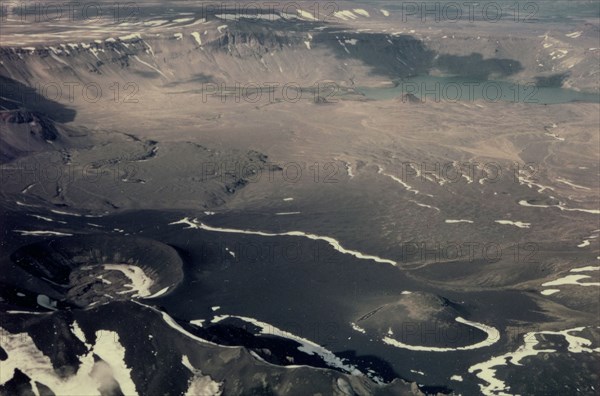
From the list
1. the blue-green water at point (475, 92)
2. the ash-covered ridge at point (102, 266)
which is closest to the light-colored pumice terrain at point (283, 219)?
the ash-covered ridge at point (102, 266)

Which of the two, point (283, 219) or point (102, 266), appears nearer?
point (102, 266)

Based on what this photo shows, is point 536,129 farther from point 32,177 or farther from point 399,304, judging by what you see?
point 32,177

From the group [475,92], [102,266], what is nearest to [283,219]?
[102,266]

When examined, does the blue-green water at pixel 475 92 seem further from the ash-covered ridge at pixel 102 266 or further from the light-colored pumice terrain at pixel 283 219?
the ash-covered ridge at pixel 102 266

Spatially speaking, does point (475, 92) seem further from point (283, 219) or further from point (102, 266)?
point (102, 266)

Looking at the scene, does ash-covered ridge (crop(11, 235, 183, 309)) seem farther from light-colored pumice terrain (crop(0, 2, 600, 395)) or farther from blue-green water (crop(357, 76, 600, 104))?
blue-green water (crop(357, 76, 600, 104))

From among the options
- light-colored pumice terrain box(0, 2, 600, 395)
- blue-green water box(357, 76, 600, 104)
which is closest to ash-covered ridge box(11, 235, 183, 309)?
light-colored pumice terrain box(0, 2, 600, 395)

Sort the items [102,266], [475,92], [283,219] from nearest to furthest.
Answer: [102,266] < [283,219] < [475,92]

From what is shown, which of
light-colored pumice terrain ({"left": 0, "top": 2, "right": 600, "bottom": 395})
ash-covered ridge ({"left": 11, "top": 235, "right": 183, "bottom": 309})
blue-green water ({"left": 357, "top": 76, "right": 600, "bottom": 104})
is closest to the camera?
light-colored pumice terrain ({"left": 0, "top": 2, "right": 600, "bottom": 395})

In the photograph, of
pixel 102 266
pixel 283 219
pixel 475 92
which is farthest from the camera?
pixel 475 92
